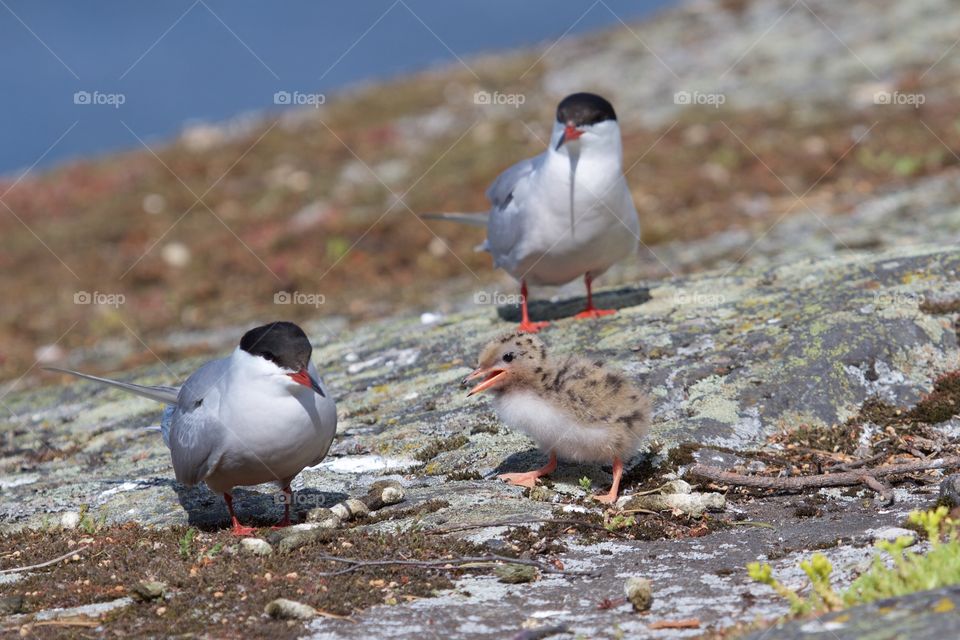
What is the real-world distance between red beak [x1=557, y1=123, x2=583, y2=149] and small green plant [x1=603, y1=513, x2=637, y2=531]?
12.7 ft

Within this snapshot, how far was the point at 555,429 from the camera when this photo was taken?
21.2 feet

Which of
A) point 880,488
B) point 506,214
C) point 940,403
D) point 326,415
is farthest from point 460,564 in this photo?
point 506,214

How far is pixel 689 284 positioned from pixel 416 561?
5.51m

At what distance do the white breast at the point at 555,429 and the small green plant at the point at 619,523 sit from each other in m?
0.56

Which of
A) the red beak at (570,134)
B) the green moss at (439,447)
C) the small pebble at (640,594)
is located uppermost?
the red beak at (570,134)

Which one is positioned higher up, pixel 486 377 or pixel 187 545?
pixel 486 377

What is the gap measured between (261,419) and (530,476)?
1663mm

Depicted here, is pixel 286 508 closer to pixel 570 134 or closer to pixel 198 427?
pixel 198 427

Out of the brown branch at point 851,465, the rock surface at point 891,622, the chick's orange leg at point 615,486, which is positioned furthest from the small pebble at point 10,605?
the brown branch at point 851,465

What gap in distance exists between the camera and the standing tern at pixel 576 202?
893cm

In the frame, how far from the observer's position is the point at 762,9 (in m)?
27.1

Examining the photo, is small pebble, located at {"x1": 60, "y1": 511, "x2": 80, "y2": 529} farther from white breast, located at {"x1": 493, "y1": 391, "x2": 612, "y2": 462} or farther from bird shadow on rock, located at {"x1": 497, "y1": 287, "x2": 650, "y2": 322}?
bird shadow on rock, located at {"x1": 497, "y1": 287, "x2": 650, "y2": 322}

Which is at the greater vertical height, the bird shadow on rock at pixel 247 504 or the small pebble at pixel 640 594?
the bird shadow on rock at pixel 247 504

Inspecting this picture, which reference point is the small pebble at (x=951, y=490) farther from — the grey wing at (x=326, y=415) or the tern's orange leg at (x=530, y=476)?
the grey wing at (x=326, y=415)
